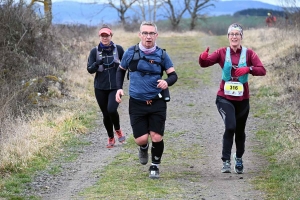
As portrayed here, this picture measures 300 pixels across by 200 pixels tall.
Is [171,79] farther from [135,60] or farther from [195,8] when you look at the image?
[195,8]

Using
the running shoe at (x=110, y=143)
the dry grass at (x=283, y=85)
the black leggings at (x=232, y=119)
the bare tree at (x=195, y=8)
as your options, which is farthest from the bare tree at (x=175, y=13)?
the black leggings at (x=232, y=119)

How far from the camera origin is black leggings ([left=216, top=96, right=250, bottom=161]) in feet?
24.3

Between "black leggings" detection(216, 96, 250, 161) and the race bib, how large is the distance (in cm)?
16

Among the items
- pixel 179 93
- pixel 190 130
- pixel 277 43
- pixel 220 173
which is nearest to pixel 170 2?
pixel 277 43

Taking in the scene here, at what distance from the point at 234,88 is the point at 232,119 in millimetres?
395

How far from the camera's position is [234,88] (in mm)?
7359

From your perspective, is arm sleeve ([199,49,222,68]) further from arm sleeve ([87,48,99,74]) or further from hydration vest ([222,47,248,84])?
arm sleeve ([87,48,99,74])

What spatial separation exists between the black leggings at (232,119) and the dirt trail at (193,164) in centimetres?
36

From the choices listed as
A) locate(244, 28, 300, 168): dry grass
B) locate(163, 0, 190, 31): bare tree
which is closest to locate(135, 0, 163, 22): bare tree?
locate(163, 0, 190, 31): bare tree

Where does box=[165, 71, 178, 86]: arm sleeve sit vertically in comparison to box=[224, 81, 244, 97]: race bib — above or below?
above

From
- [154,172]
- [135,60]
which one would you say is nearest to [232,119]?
[154,172]

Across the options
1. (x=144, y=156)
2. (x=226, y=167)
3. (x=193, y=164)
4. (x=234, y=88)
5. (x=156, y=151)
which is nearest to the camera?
(x=234, y=88)

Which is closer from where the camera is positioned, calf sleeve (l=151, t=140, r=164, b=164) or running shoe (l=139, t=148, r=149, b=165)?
calf sleeve (l=151, t=140, r=164, b=164)

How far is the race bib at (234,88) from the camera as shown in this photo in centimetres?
736
